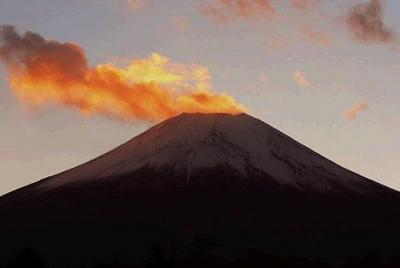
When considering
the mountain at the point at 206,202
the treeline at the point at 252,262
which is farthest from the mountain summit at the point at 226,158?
the treeline at the point at 252,262

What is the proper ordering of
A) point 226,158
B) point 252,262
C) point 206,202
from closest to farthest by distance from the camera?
1. point 252,262
2. point 206,202
3. point 226,158

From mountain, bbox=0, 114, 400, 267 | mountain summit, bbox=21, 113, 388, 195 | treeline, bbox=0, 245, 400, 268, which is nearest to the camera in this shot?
treeline, bbox=0, 245, 400, 268

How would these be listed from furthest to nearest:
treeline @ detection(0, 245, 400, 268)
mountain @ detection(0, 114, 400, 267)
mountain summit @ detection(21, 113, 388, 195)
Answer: mountain summit @ detection(21, 113, 388, 195), mountain @ detection(0, 114, 400, 267), treeline @ detection(0, 245, 400, 268)

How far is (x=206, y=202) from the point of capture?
148 metres

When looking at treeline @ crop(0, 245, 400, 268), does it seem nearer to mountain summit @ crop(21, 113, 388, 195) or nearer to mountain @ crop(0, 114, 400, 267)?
mountain @ crop(0, 114, 400, 267)

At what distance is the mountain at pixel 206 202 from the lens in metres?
130

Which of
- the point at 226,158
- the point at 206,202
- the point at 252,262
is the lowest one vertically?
the point at 252,262

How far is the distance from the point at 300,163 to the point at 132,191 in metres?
39.2

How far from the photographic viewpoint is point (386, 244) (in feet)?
430

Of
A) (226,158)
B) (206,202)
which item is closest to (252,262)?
(206,202)

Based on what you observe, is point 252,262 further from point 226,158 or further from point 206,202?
point 226,158

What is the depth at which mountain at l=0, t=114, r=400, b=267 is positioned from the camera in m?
Answer: 130

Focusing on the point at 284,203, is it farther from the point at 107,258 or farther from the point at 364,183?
the point at 107,258

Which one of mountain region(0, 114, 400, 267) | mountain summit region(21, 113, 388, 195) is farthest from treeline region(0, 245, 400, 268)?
mountain summit region(21, 113, 388, 195)
